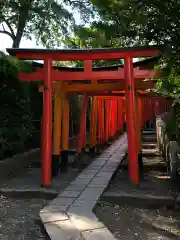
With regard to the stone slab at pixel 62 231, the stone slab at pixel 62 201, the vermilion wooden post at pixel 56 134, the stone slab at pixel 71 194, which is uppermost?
the vermilion wooden post at pixel 56 134

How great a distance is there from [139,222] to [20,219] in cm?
167

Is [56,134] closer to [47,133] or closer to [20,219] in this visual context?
[47,133]

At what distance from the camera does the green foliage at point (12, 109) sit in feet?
26.1

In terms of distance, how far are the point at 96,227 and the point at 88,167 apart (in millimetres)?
4584

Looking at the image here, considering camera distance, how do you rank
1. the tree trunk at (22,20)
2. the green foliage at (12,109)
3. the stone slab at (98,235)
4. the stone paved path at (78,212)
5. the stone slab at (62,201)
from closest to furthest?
1. the stone slab at (98,235)
2. the stone paved path at (78,212)
3. the stone slab at (62,201)
4. the green foliage at (12,109)
5. the tree trunk at (22,20)

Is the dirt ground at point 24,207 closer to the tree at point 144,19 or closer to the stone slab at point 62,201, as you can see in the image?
the stone slab at point 62,201

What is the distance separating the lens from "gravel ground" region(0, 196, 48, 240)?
168 inches

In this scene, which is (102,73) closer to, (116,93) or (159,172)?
(159,172)

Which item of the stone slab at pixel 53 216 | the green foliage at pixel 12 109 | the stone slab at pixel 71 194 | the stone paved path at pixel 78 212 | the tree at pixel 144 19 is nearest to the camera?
the tree at pixel 144 19

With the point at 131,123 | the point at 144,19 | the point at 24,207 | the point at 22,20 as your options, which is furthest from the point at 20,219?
the point at 22,20

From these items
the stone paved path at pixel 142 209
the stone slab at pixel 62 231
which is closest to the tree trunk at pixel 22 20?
the stone paved path at pixel 142 209

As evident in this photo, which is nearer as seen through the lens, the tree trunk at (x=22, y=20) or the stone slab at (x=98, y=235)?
the stone slab at (x=98, y=235)

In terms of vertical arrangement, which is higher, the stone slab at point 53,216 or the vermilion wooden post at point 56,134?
the vermilion wooden post at point 56,134

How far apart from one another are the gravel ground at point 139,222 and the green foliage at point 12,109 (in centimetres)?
361
